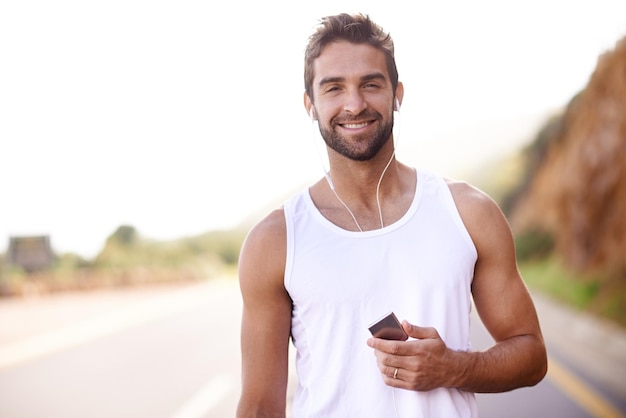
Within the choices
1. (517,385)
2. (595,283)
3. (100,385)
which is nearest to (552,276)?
(595,283)

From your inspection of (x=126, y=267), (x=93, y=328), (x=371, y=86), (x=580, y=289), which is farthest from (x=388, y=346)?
(x=126, y=267)

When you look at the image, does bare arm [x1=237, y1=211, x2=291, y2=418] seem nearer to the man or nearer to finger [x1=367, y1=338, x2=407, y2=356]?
the man

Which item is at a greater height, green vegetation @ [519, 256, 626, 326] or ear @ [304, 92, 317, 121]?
ear @ [304, 92, 317, 121]

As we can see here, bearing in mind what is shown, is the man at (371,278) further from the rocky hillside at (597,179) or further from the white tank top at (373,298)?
the rocky hillside at (597,179)

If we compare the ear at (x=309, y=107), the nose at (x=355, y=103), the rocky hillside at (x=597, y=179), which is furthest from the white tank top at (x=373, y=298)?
the rocky hillside at (x=597, y=179)

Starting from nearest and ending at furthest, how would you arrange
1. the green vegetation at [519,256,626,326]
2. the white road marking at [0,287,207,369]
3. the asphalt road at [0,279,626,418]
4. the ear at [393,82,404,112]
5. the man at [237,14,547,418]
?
1. the man at [237,14,547,418]
2. the ear at [393,82,404,112]
3. the asphalt road at [0,279,626,418]
4. the green vegetation at [519,256,626,326]
5. the white road marking at [0,287,207,369]

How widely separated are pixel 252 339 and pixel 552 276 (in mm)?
17518

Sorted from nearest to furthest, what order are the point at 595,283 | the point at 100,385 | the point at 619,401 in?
the point at 619,401 < the point at 100,385 < the point at 595,283

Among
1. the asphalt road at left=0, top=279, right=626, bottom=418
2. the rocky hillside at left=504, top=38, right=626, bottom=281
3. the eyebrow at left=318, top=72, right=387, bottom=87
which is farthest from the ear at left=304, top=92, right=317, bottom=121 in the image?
the rocky hillside at left=504, top=38, right=626, bottom=281

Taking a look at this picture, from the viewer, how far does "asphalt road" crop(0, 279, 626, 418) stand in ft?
26.2

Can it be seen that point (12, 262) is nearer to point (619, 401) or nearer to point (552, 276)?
point (552, 276)

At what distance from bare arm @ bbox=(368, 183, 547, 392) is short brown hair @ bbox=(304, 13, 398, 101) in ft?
1.79

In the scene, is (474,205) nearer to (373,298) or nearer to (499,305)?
(499,305)

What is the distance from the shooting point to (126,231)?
51.4m
